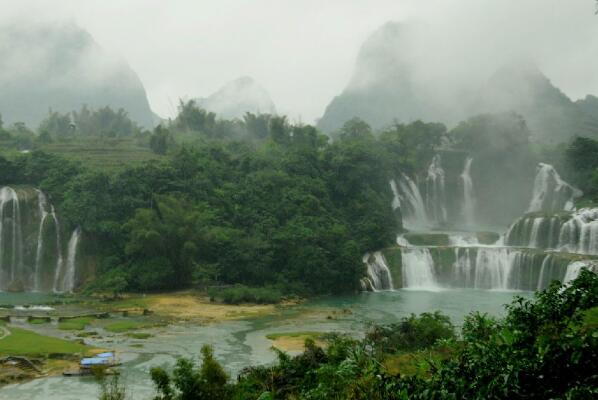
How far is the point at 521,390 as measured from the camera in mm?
4777

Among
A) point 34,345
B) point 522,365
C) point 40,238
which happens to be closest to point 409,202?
point 40,238

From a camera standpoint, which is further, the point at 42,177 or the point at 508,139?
the point at 508,139

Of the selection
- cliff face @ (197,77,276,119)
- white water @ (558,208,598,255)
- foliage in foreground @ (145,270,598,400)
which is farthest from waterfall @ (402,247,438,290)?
cliff face @ (197,77,276,119)

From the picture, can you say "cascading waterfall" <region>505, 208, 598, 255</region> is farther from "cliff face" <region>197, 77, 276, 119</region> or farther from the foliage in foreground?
"cliff face" <region>197, 77, 276, 119</region>

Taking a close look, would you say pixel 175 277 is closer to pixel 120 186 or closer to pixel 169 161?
pixel 120 186

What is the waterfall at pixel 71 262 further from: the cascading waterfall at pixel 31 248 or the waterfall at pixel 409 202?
the waterfall at pixel 409 202

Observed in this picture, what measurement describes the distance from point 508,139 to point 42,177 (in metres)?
40.8

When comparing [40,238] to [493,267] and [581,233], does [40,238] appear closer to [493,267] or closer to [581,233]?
Answer: [493,267]

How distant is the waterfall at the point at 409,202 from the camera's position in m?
49.4

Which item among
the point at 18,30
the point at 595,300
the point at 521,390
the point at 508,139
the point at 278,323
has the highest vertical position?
the point at 18,30

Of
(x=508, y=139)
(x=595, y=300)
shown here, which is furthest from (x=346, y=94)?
(x=595, y=300)

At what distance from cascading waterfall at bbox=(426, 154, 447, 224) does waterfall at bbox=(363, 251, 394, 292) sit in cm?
1902

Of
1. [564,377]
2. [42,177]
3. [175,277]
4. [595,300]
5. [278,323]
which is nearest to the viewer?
[564,377]

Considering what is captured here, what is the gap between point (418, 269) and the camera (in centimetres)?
3372
